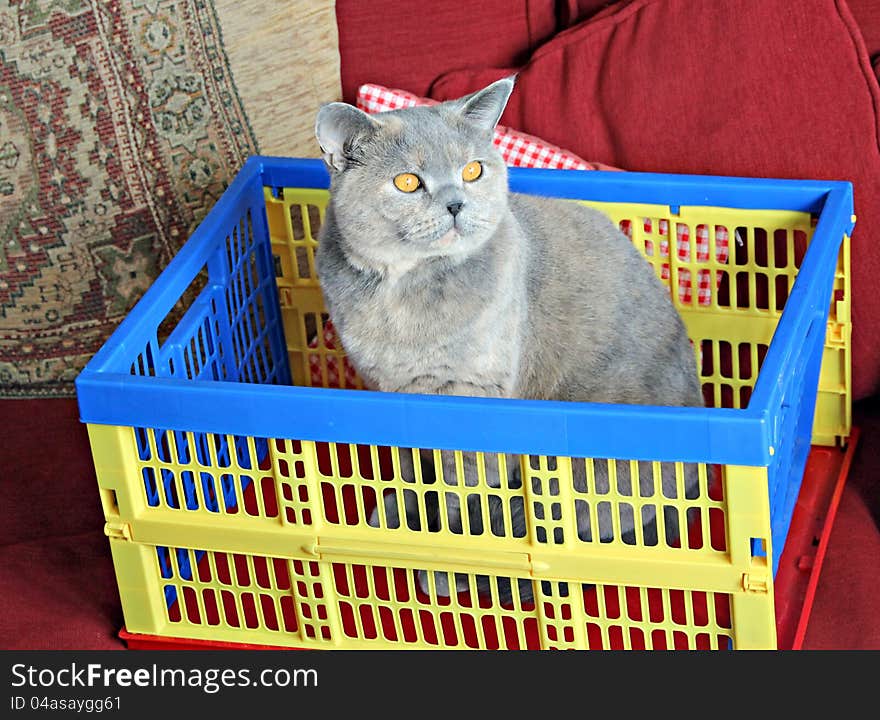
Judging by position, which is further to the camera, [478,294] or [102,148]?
[102,148]

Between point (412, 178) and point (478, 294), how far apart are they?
0.47ft

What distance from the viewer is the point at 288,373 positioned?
1.82 m

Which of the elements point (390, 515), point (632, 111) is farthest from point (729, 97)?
point (390, 515)

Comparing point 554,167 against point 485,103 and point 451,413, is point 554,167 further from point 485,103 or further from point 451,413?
point 451,413

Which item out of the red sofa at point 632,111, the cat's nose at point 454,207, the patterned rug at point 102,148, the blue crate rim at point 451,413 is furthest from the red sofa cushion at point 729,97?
the cat's nose at point 454,207

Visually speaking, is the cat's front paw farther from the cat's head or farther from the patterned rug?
the patterned rug

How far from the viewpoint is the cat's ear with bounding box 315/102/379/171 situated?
4.18ft

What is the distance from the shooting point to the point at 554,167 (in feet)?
5.59

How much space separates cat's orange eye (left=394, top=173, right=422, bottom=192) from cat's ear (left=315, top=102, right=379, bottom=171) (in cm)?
6

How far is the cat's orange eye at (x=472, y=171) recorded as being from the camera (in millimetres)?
1318

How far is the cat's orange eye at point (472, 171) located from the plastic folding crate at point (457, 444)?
9.9 inches

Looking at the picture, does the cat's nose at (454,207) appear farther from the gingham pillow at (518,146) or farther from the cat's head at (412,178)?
the gingham pillow at (518,146)

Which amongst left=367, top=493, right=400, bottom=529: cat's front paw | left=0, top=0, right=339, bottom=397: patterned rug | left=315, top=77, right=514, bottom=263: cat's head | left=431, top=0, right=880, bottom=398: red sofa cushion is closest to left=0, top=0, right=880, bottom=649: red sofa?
left=431, top=0, right=880, bottom=398: red sofa cushion

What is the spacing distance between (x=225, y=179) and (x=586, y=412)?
0.90 meters
